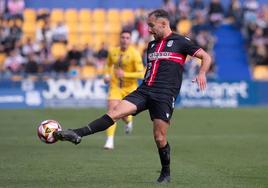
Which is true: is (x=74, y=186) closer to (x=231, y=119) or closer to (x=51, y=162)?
(x=51, y=162)

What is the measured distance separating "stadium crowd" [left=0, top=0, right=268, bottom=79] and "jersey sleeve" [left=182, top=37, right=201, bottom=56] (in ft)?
58.0

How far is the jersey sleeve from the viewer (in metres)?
10.3

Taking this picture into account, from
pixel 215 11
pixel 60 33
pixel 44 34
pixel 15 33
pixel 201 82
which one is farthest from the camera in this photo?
pixel 215 11

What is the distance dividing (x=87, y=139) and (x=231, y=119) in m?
7.27

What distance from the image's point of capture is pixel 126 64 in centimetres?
1583

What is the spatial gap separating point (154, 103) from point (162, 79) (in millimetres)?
370

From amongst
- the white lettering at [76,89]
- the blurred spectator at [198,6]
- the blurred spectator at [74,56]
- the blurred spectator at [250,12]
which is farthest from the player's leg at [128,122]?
the blurred spectator at [250,12]

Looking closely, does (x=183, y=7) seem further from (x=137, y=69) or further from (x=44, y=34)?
(x=137, y=69)

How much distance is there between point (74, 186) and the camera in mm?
9812

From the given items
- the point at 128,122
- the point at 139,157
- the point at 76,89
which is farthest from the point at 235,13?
the point at 139,157

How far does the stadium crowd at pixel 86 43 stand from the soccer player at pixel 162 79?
57.8 ft

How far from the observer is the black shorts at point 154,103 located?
10227 millimetres

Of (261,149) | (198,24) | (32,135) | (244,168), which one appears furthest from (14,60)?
(244,168)

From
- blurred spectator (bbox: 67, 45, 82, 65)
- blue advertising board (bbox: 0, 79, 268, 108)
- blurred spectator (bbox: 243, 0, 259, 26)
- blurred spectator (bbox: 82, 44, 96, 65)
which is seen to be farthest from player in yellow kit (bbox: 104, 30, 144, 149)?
blurred spectator (bbox: 243, 0, 259, 26)
